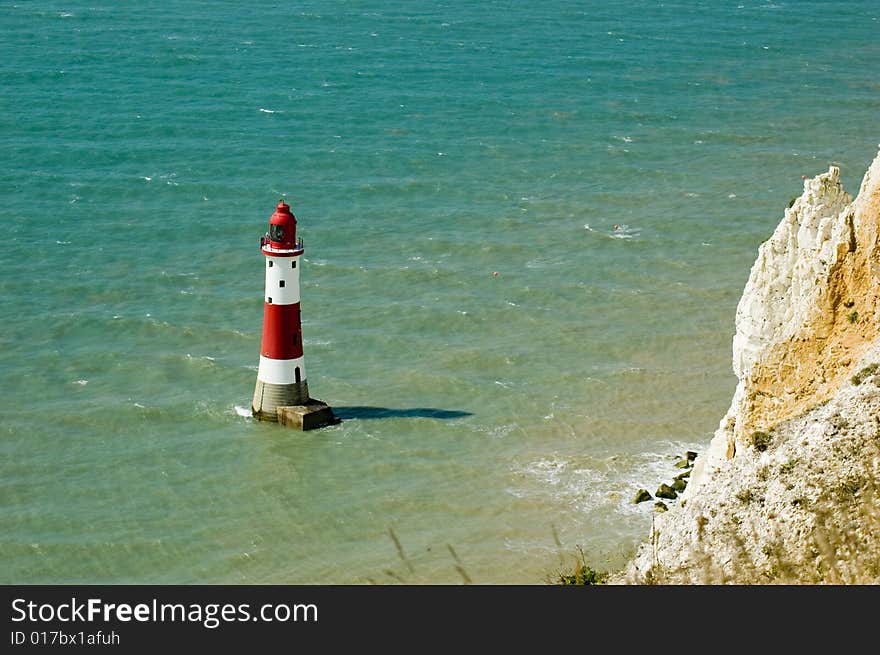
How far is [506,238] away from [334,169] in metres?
15.6

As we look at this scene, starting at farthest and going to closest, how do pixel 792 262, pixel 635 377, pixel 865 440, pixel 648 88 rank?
pixel 648 88
pixel 635 377
pixel 792 262
pixel 865 440

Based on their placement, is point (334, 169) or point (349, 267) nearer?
point (349, 267)

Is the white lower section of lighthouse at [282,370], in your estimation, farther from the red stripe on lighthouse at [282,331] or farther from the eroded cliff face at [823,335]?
the eroded cliff face at [823,335]

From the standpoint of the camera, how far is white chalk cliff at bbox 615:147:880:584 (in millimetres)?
19672

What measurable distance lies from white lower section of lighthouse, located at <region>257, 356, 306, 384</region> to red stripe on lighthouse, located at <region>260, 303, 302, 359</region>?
6.3 inches

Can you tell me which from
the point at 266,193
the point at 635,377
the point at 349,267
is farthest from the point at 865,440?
the point at 266,193

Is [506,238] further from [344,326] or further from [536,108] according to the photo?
[536,108]

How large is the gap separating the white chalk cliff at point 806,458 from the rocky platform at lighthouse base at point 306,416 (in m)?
19.7

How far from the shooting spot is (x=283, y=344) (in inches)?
1788

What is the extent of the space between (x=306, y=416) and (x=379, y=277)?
14.6 m

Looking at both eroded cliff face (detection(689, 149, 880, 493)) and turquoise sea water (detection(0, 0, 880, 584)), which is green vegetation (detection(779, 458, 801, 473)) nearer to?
eroded cliff face (detection(689, 149, 880, 493))

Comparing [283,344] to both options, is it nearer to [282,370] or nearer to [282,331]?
[282,331]

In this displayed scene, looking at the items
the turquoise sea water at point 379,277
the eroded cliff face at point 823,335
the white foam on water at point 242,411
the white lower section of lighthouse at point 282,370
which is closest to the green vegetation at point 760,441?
the eroded cliff face at point 823,335

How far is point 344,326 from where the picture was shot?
53656mm
